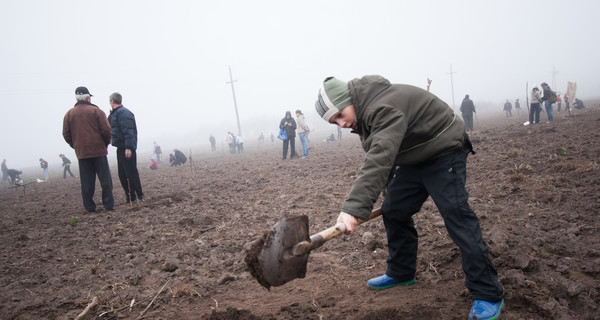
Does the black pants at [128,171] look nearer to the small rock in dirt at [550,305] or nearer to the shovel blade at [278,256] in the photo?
the shovel blade at [278,256]

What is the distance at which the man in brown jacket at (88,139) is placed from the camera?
6.31 m

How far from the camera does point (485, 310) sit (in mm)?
2354

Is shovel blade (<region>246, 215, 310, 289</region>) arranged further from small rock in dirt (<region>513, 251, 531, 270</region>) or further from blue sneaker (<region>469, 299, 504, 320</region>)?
small rock in dirt (<region>513, 251, 531, 270</region>)

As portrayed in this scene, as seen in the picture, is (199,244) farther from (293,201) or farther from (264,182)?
(264,182)

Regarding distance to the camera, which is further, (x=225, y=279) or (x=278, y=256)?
(x=225, y=279)

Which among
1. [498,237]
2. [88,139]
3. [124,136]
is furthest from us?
[124,136]

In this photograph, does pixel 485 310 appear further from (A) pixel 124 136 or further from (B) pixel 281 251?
(A) pixel 124 136

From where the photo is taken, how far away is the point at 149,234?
509cm

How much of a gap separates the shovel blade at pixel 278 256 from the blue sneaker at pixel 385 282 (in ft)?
3.00

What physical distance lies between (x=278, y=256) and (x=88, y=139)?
5478mm

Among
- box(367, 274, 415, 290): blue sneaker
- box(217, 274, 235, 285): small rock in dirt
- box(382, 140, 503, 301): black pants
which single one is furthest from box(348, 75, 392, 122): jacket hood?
box(217, 274, 235, 285): small rock in dirt

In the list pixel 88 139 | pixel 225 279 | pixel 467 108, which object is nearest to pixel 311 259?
pixel 225 279

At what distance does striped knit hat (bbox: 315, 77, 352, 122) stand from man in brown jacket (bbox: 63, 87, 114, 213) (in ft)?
17.9

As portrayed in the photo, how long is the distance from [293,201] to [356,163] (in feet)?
13.4
